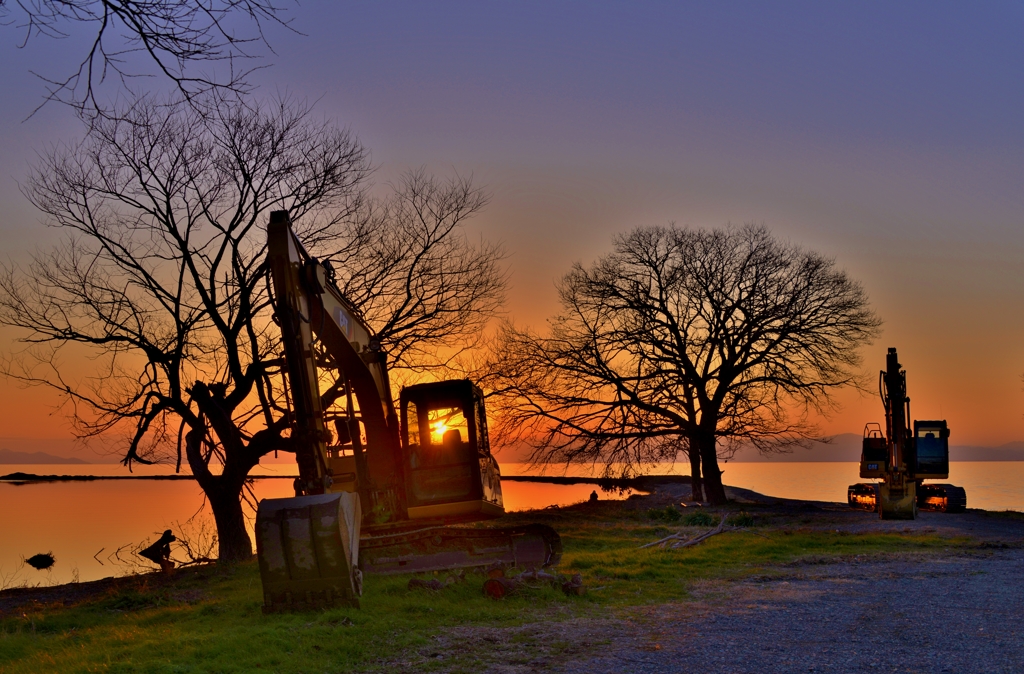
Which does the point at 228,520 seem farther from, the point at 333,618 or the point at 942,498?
the point at 942,498

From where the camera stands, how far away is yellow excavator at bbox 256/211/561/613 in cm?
980

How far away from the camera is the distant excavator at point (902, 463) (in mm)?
Result: 24469

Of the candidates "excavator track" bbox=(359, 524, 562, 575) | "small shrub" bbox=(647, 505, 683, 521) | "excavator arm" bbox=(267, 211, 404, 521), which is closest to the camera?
"excavator arm" bbox=(267, 211, 404, 521)

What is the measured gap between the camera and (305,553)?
384 inches

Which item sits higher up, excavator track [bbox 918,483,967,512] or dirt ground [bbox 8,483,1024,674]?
dirt ground [bbox 8,483,1024,674]

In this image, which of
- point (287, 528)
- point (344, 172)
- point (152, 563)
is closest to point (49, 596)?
point (152, 563)

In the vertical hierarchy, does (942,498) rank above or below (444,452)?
below

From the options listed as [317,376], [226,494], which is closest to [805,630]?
[317,376]

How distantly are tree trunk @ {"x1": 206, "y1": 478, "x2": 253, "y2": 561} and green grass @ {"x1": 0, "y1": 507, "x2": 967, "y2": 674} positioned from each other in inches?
83.7

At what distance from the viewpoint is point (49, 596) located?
51.4 ft

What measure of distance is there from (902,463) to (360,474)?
17.1 m

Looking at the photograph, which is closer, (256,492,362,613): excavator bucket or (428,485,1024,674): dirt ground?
(428,485,1024,674): dirt ground

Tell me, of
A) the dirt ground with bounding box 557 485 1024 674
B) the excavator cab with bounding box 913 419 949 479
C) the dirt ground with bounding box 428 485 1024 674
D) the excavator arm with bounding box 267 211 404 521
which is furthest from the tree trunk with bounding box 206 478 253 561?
the excavator cab with bounding box 913 419 949 479

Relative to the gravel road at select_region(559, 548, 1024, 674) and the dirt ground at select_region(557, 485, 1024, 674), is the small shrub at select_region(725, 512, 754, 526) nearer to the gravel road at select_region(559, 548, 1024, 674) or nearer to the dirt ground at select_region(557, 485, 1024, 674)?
the dirt ground at select_region(557, 485, 1024, 674)
